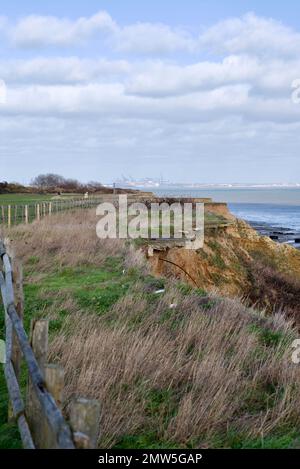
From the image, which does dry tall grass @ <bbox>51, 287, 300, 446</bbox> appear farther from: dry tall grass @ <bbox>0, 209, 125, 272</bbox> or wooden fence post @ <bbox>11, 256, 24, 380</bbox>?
dry tall grass @ <bbox>0, 209, 125, 272</bbox>

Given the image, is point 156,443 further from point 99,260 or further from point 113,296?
point 99,260

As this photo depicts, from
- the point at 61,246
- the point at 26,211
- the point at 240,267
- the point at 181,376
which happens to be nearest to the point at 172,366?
the point at 181,376

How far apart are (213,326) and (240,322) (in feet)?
2.33

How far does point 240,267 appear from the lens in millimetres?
27484

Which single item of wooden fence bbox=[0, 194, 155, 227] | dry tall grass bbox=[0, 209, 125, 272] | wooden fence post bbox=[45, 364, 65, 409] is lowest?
dry tall grass bbox=[0, 209, 125, 272]

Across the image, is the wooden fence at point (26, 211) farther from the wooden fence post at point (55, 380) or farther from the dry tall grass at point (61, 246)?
the wooden fence post at point (55, 380)

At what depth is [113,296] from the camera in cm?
1023

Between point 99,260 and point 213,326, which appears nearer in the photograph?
point 213,326

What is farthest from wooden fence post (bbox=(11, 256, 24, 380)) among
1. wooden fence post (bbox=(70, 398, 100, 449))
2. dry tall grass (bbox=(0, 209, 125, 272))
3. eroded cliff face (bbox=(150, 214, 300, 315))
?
eroded cliff face (bbox=(150, 214, 300, 315))

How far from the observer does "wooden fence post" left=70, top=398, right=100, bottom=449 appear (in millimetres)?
2488

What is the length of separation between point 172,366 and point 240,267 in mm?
21730

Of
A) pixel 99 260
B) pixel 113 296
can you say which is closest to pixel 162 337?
pixel 113 296

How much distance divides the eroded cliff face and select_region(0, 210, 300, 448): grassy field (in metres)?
9.76
